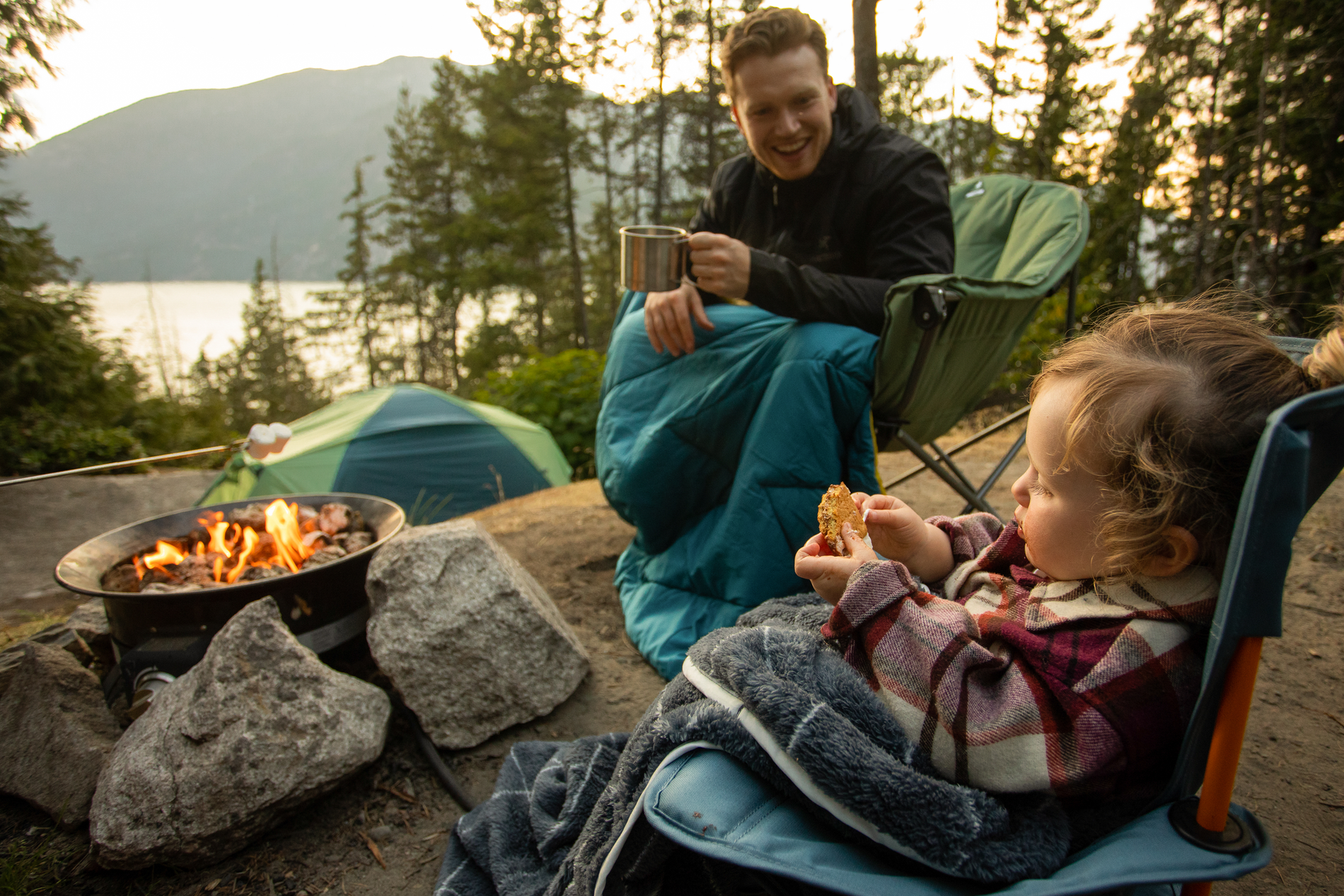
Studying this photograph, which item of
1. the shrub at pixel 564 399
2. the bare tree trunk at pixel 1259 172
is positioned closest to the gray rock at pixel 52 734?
the shrub at pixel 564 399

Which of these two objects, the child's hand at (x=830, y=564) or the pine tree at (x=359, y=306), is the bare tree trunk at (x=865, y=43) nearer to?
the child's hand at (x=830, y=564)

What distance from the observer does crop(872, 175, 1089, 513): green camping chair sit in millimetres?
1726

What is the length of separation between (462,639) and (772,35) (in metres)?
1.76

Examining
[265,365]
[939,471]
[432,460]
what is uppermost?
[939,471]

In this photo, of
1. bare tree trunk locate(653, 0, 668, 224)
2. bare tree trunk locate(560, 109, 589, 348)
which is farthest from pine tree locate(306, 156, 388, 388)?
bare tree trunk locate(653, 0, 668, 224)

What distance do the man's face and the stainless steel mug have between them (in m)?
0.42

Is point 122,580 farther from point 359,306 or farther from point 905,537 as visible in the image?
point 359,306

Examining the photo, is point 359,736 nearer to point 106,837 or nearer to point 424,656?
point 424,656

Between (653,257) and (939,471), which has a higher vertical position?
(653,257)

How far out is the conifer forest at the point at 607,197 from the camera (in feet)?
16.6

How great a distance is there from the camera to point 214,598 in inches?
63.2

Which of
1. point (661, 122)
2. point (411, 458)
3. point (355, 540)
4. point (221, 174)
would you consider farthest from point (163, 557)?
point (221, 174)

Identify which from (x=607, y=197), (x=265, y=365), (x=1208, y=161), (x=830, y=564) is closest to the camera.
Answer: (x=830, y=564)

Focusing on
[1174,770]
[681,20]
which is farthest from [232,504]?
[681,20]
